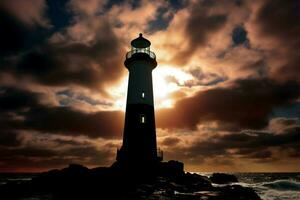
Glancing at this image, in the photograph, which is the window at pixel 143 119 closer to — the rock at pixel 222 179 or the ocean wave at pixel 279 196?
the ocean wave at pixel 279 196

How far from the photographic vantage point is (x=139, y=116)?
25.7m

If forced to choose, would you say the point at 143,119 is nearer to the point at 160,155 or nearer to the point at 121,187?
the point at 160,155

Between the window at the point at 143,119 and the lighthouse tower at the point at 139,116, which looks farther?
the window at the point at 143,119

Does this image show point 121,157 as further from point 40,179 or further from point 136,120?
point 40,179

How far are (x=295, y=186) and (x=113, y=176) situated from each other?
35374 mm

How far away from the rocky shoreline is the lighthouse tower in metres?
1.51

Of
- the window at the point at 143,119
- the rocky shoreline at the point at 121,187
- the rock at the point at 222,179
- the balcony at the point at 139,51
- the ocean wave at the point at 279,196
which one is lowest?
the ocean wave at the point at 279,196

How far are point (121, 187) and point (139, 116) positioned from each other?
28.2 feet

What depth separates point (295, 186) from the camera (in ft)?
146

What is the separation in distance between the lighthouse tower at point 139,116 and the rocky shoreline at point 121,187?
1.51 metres

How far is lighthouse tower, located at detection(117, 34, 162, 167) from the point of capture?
24.9 metres

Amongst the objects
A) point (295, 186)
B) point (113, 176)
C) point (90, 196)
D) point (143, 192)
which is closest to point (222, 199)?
point (143, 192)

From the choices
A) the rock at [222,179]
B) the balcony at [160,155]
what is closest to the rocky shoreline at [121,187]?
the balcony at [160,155]

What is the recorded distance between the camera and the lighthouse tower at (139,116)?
24.9 metres
